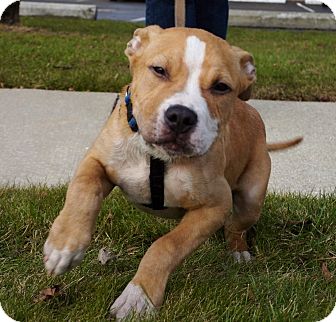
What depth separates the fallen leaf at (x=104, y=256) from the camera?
371 cm

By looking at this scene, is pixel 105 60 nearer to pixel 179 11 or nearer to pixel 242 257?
pixel 179 11

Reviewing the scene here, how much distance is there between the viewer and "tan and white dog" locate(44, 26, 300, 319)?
3072mm

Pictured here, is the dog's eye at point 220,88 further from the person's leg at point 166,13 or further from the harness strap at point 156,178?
the person's leg at point 166,13

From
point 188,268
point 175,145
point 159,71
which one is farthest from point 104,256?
point 159,71

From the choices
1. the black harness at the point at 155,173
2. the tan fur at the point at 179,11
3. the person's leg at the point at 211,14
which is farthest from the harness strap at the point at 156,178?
the person's leg at the point at 211,14

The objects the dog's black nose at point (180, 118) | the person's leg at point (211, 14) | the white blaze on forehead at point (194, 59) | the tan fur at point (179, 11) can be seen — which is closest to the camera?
the dog's black nose at point (180, 118)

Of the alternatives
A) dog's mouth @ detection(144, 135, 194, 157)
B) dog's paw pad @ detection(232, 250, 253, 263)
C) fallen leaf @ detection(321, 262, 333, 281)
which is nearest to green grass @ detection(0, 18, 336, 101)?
dog's paw pad @ detection(232, 250, 253, 263)

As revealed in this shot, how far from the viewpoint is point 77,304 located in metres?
3.18

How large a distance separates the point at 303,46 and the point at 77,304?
32.5 ft

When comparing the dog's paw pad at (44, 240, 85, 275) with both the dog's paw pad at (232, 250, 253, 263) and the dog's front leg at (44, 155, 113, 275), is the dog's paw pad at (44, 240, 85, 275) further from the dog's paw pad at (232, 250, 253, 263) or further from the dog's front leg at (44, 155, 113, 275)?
the dog's paw pad at (232, 250, 253, 263)

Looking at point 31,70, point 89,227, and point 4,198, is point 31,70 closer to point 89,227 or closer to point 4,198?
point 4,198

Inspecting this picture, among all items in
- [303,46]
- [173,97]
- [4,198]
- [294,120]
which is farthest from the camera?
[303,46]

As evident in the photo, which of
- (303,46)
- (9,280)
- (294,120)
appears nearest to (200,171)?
(9,280)

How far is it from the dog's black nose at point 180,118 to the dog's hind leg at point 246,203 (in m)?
1.38
